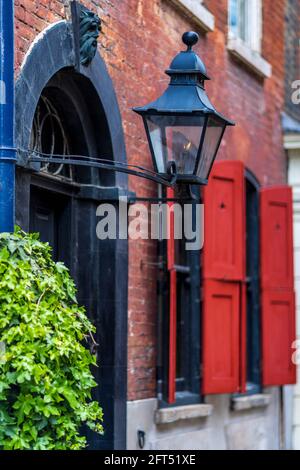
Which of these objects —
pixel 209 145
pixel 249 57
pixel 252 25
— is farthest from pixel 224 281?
pixel 209 145

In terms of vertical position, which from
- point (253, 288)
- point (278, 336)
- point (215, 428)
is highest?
point (253, 288)

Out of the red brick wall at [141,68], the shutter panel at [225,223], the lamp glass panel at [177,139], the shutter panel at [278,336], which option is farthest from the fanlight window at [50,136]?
the shutter panel at [278,336]

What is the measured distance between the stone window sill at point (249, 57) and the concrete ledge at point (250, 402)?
316 centimetres

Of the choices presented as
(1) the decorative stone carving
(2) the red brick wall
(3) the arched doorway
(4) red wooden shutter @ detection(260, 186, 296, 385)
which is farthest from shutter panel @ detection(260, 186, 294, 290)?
(1) the decorative stone carving

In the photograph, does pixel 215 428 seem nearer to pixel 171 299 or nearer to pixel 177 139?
pixel 171 299

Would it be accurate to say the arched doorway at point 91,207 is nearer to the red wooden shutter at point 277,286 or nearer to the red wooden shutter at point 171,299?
the red wooden shutter at point 171,299

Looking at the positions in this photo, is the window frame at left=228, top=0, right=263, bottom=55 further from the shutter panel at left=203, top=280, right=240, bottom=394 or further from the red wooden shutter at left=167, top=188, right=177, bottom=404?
the red wooden shutter at left=167, top=188, right=177, bottom=404

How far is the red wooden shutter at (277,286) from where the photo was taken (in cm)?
1117

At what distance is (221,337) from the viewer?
9.83 meters

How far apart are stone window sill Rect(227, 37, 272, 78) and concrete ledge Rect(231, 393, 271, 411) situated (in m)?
3.16

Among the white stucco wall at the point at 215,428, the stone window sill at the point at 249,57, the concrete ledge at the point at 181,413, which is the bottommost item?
the white stucco wall at the point at 215,428

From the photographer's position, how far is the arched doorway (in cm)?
734

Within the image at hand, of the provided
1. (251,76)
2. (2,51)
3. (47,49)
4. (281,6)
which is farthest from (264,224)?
(2,51)

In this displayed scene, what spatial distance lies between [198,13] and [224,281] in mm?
2269
